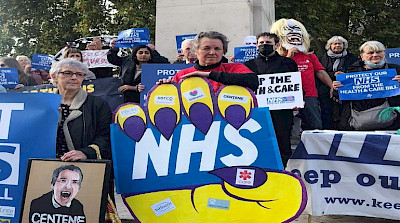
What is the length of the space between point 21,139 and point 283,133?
2.38m

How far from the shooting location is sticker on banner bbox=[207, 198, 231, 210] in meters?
3.60

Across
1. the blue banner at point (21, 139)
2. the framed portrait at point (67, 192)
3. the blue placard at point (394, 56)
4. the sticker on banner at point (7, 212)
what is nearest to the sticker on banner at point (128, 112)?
the blue banner at point (21, 139)

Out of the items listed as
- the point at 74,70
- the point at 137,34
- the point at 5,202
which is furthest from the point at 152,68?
the point at 5,202

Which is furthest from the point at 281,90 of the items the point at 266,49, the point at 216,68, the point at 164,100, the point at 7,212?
the point at 7,212

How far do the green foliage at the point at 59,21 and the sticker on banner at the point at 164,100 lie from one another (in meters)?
10.7

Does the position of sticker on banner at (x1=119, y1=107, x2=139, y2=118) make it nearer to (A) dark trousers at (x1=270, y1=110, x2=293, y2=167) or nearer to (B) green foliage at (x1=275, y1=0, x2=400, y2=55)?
(A) dark trousers at (x1=270, y1=110, x2=293, y2=167)

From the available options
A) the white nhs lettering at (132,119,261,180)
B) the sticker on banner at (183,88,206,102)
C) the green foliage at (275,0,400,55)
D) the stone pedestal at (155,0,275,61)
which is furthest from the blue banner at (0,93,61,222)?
the green foliage at (275,0,400,55)

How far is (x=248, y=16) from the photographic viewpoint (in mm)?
8719

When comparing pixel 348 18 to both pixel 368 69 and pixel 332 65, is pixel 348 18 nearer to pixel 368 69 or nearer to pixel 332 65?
pixel 332 65

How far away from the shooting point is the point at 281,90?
517 centimetres

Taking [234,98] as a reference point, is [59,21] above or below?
above

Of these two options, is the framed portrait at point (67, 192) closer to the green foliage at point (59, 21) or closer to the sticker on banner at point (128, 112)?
the sticker on banner at point (128, 112)

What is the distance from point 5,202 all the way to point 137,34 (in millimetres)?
4687

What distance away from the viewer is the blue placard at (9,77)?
6.91m
